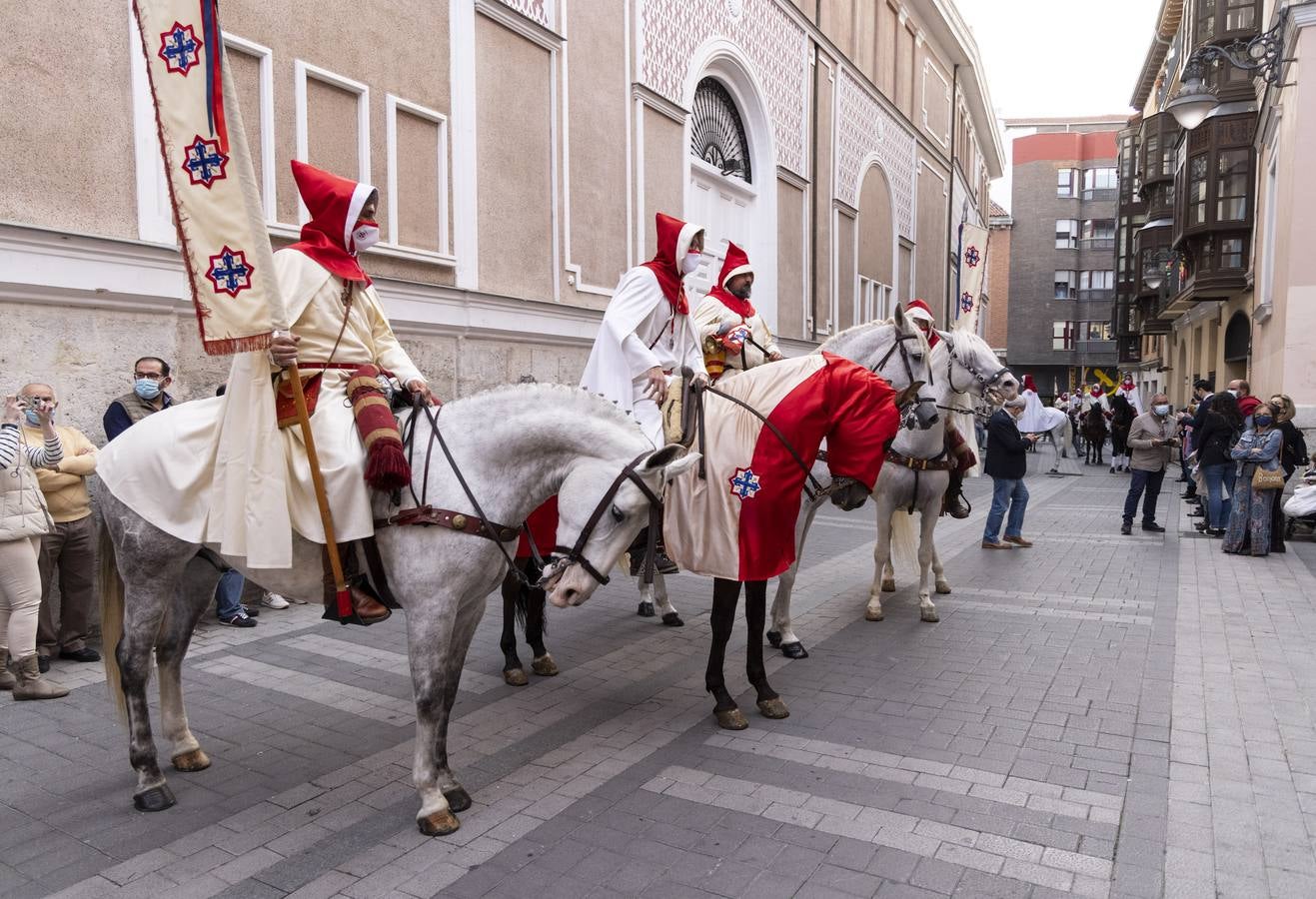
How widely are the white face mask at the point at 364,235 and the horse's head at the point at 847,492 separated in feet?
8.44

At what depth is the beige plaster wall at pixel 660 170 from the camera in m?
12.6

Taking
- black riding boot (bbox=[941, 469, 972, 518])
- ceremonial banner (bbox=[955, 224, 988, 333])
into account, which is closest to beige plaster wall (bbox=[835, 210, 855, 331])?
ceremonial banner (bbox=[955, 224, 988, 333])

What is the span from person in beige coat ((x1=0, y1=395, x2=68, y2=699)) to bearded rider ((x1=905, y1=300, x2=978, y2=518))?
5919mm

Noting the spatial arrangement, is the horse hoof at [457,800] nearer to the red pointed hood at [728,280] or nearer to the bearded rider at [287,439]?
the bearded rider at [287,439]

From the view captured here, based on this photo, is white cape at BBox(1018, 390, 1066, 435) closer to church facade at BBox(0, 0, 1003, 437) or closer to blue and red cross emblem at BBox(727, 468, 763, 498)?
church facade at BBox(0, 0, 1003, 437)

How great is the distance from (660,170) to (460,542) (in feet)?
34.7

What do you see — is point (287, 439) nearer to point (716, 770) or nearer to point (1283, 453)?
point (716, 770)

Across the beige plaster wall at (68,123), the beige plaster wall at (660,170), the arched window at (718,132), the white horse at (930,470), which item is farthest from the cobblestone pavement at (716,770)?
the arched window at (718,132)

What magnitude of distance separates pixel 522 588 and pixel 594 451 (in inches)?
84.1

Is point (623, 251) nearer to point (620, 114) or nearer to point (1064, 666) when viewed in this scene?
point (620, 114)

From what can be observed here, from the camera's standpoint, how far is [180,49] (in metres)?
3.08

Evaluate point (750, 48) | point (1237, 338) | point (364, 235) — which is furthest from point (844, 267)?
point (364, 235)

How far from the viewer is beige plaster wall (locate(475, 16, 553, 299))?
9.52m

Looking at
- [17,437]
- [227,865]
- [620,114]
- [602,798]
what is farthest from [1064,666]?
[620,114]
